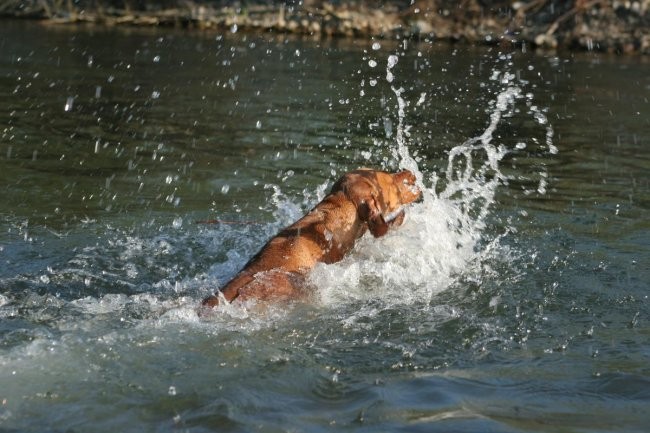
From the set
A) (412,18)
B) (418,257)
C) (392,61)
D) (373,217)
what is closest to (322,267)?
(373,217)

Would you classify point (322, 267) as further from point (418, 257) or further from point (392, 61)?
point (392, 61)

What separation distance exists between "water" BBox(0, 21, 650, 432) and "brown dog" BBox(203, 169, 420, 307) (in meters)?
0.14

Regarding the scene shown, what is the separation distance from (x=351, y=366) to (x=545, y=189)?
194 inches

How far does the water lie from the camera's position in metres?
4.92

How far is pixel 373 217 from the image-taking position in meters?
6.68

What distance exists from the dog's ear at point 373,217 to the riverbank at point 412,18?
13.8 m

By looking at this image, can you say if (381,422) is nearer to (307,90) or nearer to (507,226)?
(507,226)

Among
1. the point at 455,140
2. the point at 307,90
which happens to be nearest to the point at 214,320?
the point at 455,140

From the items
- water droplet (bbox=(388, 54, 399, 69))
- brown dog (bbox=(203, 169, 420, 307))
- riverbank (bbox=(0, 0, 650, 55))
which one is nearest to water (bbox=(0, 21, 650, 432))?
brown dog (bbox=(203, 169, 420, 307))

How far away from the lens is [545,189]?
973 centimetres

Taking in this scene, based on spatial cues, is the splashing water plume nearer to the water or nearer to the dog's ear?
the water

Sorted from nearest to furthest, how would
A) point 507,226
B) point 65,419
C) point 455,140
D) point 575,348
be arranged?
1. point 65,419
2. point 575,348
3. point 507,226
4. point 455,140

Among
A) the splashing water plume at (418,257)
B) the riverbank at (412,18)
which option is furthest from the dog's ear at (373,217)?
the riverbank at (412,18)

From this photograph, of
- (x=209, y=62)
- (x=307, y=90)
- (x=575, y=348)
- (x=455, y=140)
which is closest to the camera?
(x=575, y=348)
